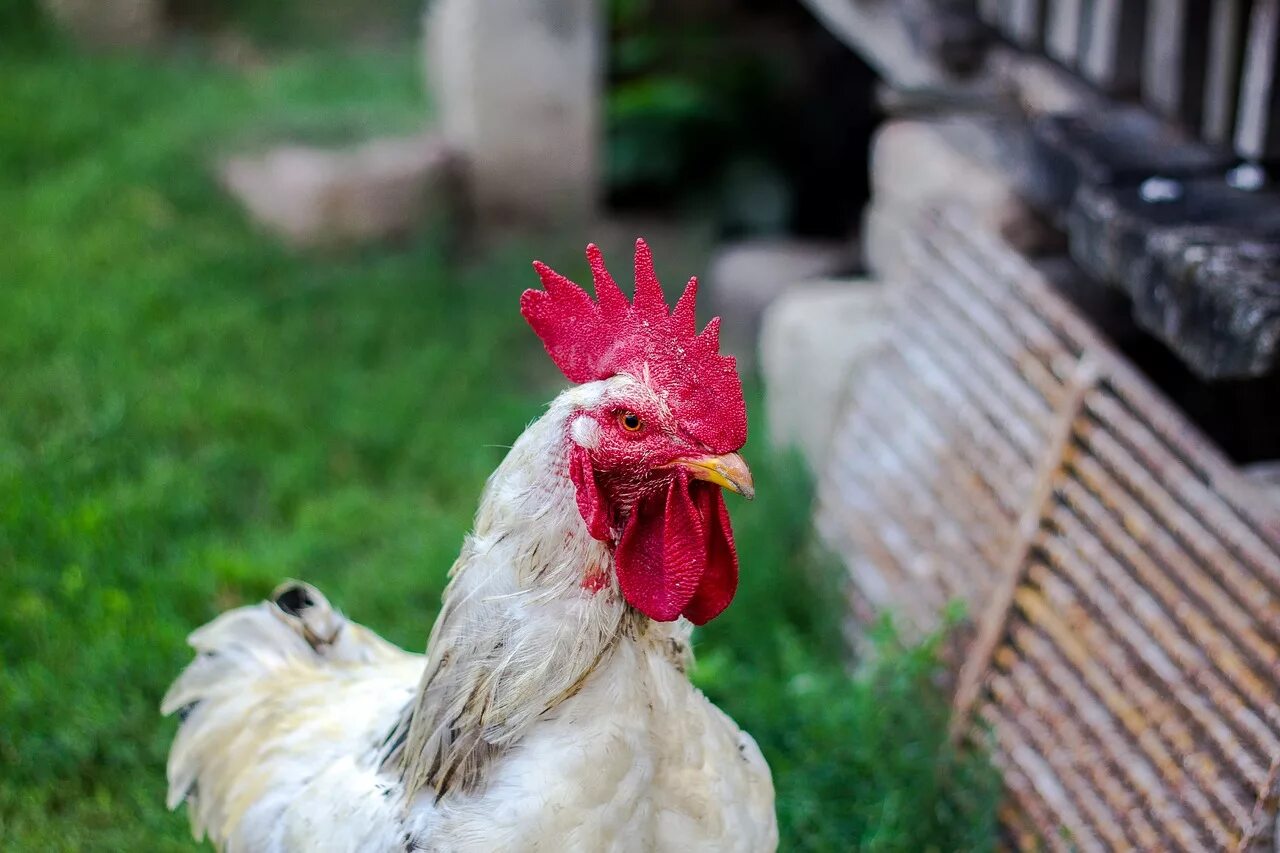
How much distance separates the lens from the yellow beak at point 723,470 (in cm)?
206

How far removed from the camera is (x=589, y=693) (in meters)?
2.25

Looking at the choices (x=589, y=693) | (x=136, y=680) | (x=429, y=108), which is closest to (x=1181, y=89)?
(x=589, y=693)

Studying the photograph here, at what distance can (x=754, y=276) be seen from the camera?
249 inches

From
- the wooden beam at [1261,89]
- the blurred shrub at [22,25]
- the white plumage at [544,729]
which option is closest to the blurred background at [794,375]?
the wooden beam at [1261,89]

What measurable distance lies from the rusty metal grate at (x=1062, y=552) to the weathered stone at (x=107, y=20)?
6782 mm

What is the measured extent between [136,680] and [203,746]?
1.15m

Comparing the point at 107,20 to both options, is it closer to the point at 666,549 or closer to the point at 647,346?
the point at 647,346

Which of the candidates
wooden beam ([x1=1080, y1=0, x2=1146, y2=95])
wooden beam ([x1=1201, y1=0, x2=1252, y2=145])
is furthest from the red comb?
wooden beam ([x1=1080, y1=0, x2=1146, y2=95])

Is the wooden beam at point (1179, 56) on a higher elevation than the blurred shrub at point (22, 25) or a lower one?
higher

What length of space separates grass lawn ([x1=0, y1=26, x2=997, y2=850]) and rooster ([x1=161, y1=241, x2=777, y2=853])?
112 centimetres

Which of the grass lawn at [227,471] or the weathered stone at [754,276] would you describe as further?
the weathered stone at [754,276]

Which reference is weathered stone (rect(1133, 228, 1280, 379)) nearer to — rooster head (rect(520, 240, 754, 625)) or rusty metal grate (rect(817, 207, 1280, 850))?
rusty metal grate (rect(817, 207, 1280, 850))

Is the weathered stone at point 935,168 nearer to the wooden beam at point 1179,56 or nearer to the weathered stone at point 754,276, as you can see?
the wooden beam at point 1179,56

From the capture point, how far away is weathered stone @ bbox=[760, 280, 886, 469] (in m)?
4.53
